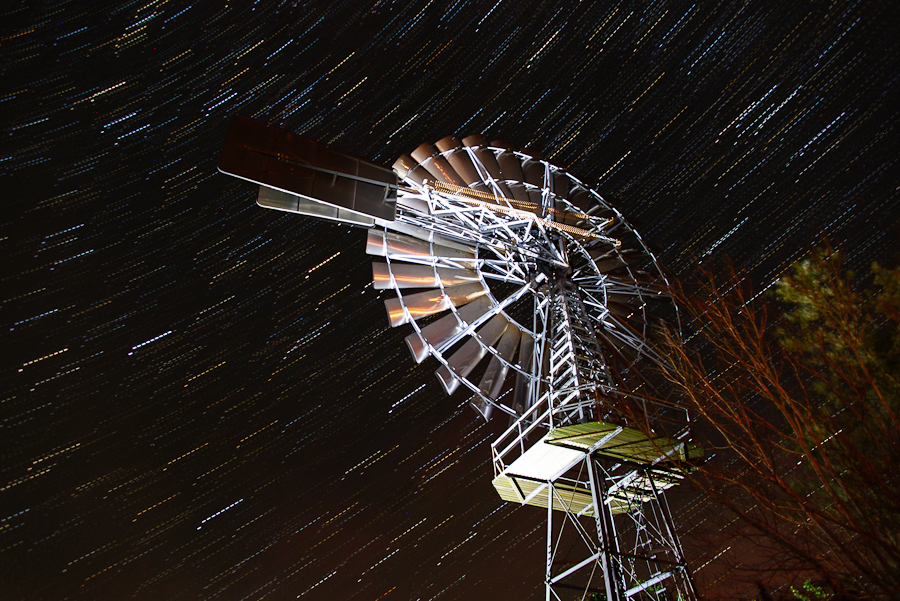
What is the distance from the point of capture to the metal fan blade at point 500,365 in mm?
10188

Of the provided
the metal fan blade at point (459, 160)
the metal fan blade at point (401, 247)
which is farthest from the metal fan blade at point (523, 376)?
the metal fan blade at point (459, 160)

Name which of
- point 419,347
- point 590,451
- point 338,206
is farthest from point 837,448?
point 338,206

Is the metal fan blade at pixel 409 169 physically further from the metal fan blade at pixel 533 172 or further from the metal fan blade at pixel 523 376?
the metal fan blade at pixel 523 376

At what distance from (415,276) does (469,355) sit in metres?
1.82

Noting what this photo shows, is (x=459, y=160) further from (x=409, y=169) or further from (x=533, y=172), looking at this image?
(x=533, y=172)

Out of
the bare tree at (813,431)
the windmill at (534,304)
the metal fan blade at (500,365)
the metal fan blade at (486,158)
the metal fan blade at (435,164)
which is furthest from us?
the metal fan blade at (486,158)

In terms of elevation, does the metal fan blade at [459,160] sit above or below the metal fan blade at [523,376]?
above

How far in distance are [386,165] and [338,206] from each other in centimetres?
123

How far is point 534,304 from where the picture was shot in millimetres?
10781

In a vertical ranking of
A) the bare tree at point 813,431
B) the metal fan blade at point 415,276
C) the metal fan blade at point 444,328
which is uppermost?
the metal fan blade at point 415,276

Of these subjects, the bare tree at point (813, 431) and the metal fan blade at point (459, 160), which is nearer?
the bare tree at point (813, 431)

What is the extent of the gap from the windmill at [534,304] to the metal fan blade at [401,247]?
2cm

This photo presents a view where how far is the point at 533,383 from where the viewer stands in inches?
393

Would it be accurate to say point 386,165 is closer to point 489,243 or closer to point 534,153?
point 489,243
